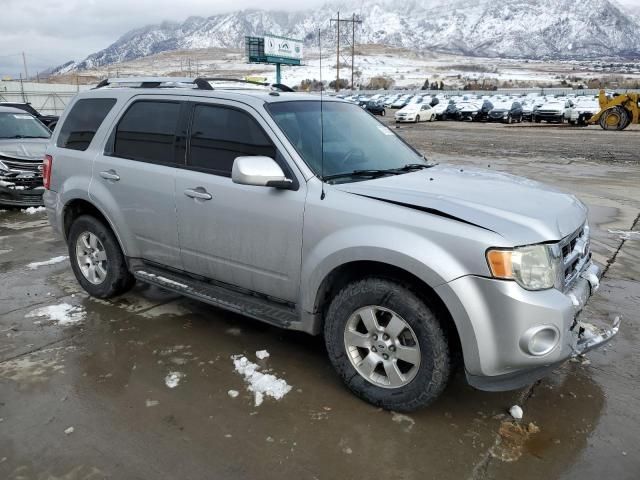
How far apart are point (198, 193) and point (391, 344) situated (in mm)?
1756

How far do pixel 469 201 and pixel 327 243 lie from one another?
2.83 ft

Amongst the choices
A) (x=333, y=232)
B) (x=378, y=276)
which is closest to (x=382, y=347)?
(x=378, y=276)

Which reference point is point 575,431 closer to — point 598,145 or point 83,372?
point 83,372

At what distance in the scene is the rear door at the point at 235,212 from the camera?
362 centimetres

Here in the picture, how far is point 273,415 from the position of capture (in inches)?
131

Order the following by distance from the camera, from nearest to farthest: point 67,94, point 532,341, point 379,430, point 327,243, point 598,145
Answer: point 532,341 → point 379,430 → point 327,243 → point 598,145 → point 67,94

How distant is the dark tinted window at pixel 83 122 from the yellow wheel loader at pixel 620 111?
1220 inches

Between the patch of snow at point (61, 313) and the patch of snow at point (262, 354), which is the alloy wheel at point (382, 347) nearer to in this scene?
the patch of snow at point (262, 354)

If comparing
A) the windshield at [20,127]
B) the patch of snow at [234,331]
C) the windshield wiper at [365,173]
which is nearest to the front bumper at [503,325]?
the windshield wiper at [365,173]

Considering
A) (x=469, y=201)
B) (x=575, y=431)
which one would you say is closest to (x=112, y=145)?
(x=469, y=201)

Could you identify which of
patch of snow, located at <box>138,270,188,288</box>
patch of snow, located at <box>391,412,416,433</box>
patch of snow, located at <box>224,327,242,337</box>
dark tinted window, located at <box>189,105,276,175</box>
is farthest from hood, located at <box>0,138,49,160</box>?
patch of snow, located at <box>391,412,416,433</box>

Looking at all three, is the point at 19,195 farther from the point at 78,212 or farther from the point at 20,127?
the point at 78,212

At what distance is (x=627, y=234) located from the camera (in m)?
7.69

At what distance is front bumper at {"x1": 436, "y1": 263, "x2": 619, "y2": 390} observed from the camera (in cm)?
285
